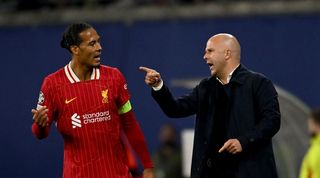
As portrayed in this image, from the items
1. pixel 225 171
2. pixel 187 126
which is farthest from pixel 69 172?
pixel 187 126

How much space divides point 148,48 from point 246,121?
20.6 feet

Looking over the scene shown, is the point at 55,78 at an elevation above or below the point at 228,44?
below

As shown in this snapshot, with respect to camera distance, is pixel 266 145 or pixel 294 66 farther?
pixel 294 66

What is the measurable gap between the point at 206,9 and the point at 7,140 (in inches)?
140

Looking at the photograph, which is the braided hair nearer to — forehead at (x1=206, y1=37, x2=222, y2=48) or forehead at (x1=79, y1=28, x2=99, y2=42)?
forehead at (x1=79, y1=28, x2=99, y2=42)

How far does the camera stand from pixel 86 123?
6.29m

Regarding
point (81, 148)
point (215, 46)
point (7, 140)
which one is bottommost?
point (7, 140)

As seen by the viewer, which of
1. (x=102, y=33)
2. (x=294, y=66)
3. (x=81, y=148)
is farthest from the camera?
(x=102, y=33)

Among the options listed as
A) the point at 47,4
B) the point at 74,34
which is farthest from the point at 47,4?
the point at 74,34

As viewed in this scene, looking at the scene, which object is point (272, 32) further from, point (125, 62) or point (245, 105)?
point (245, 105)

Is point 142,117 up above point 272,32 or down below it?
below

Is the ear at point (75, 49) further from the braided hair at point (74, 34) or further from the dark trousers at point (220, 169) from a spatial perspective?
the dark trousers at point (220, 169)

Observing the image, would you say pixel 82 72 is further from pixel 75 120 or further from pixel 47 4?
Answer: pixel 47 4

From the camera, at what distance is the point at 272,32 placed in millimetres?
12062
